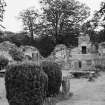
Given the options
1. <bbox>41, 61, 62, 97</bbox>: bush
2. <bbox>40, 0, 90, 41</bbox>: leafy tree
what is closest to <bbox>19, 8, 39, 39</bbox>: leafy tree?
<bbox>40, 0, 90, 41</bbox>: leafy tree

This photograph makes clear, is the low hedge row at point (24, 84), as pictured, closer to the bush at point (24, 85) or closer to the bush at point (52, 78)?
the bush at point (24, 85)

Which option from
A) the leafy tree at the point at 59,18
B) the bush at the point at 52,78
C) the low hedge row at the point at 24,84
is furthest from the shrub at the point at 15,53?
the low hedge row at the point at 24,84

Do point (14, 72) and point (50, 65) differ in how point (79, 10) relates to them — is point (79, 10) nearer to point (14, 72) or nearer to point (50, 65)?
point (50, 65)

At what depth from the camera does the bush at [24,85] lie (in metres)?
8.13

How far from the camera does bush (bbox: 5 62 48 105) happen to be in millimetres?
8133

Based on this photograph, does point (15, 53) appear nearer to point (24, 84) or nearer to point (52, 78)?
point (52, 78)

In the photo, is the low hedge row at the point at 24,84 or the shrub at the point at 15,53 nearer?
the low hedge row at the point at 24,84

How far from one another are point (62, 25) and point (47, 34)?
2.77 m

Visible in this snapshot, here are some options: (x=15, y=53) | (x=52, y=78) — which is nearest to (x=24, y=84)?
(x=52, y=78)

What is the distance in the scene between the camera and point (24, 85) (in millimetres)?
8117

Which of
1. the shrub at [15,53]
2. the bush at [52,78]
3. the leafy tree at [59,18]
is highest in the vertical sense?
the leafy tree at [59,18]

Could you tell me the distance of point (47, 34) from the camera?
42094mm

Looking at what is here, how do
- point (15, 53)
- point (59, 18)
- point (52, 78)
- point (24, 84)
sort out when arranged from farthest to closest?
point (59, 18), point (15, 53), point (52, 78), point (24, 84)

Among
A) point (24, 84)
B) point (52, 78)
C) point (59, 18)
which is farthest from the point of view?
point (59, 18)
